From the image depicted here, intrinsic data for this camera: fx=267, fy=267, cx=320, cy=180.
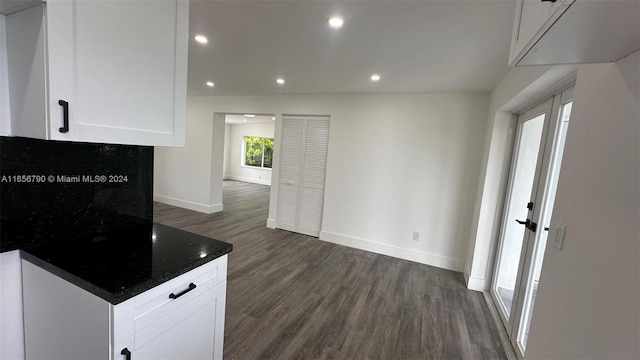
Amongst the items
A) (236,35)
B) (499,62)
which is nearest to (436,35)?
(499,62)

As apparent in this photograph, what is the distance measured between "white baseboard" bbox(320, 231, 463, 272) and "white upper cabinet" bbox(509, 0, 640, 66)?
3.09m

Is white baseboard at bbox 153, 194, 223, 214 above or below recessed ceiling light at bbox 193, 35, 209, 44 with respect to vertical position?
below

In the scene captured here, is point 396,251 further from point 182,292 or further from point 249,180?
point 249,180

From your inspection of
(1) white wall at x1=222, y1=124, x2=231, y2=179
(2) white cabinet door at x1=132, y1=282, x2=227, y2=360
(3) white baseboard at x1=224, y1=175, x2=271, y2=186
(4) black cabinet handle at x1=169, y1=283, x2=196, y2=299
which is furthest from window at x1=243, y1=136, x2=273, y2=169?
(4) black cabinet handle at x1=169, y1=283, x2=196, y2=299

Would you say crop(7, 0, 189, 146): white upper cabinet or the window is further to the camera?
the window

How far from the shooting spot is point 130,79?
3.69 feet

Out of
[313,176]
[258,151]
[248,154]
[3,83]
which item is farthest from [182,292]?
[248,154]

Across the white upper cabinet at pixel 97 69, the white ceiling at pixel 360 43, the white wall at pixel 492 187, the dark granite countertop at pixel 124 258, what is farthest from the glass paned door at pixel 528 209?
the white upper cabinet at pixel 97 69

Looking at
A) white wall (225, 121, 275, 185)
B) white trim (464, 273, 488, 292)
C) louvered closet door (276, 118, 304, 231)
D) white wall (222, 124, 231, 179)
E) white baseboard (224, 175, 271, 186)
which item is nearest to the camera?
white trim (464, 273, 488, 292)

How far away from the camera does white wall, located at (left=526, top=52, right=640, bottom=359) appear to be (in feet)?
2.70

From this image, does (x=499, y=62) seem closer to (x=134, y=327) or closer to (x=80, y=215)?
(x=134, y=327)

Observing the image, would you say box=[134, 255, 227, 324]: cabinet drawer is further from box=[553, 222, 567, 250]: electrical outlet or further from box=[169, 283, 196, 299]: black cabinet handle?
box=[553, 222, 567, 250]: electrical outlet

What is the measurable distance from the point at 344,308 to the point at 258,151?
894 cm

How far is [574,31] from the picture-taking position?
73 cm
